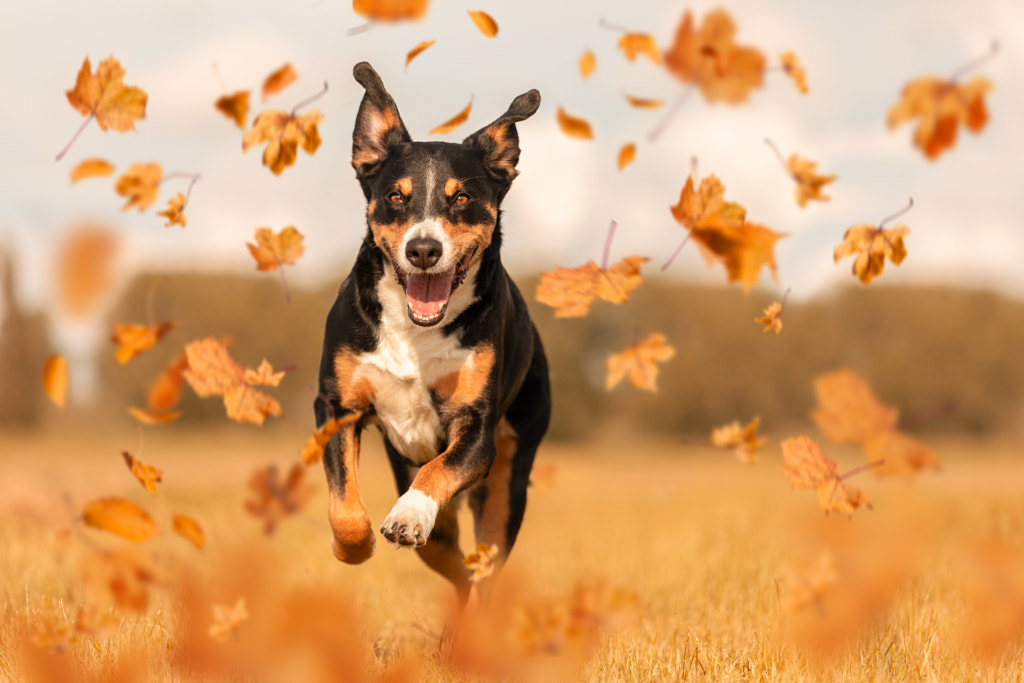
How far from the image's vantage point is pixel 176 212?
439cm

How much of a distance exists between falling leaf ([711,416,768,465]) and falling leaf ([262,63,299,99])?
2.83 metres

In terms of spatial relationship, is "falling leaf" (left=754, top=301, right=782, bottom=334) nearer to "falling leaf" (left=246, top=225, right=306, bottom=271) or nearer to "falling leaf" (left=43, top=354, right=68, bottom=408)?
"falling leaf" (left=246, top=225, right=306, bottom=271)

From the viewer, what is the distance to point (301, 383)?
24.1m

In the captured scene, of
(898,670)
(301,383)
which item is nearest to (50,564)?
(898,670)

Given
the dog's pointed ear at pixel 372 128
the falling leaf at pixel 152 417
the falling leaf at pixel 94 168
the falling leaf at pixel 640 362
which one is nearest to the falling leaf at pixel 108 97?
the falling leaf at pixel 94 168

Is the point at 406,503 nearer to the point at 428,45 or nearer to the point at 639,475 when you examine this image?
the point at 428,45

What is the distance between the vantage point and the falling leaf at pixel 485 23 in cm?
409

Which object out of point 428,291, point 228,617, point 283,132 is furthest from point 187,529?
point 283,132

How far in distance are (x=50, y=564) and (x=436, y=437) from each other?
4.13 metres

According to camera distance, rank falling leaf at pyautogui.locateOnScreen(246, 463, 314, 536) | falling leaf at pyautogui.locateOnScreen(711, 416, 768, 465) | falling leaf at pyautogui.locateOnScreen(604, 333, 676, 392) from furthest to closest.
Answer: falling leaf at pyautogui.locateOnScreen(246, 463, 314, 536), falling leaf at pyautogui.locateOnScreen(604, 333, 676, 392), falling leaf at pyautogui.locateOnScreen(711, 416, 768, 465)

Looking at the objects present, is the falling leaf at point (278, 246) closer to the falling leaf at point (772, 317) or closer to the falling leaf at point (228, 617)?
the falling leaf at point (228, 617)

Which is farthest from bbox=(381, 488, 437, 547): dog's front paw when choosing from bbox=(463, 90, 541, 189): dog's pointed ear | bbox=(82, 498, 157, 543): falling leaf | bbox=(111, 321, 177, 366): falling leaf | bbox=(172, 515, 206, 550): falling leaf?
bbox=(463, 90, 541, 189): dog's pointed ear

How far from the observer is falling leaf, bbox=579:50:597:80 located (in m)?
4.36

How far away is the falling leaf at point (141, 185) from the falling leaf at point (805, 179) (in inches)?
115
